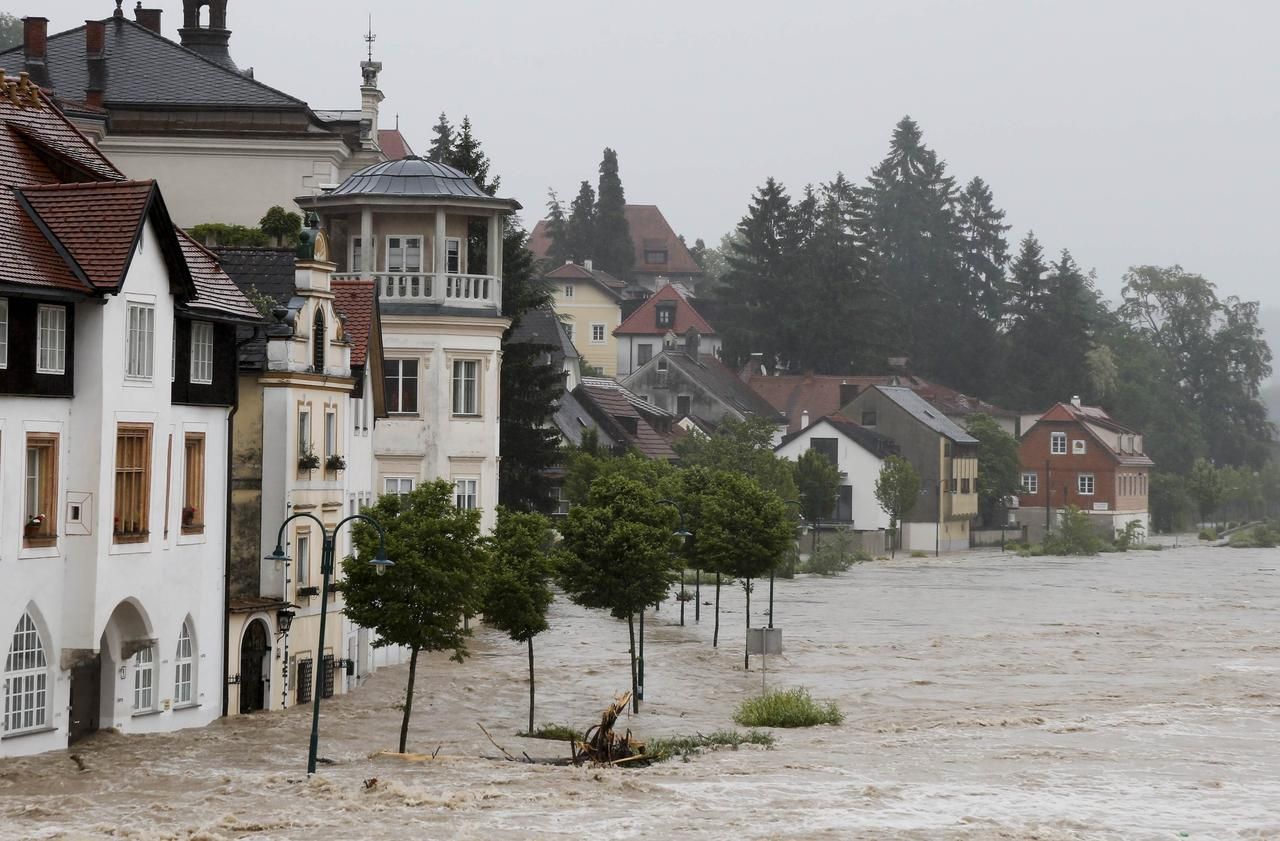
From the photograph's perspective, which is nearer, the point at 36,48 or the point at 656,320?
the point at 36,48

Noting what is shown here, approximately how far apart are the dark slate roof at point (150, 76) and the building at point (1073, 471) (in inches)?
3509

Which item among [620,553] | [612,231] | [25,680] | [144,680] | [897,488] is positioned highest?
[612,231]

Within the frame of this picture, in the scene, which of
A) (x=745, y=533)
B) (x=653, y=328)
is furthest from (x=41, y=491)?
(x=653, y=328)

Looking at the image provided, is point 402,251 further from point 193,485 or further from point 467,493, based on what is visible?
point 193,485

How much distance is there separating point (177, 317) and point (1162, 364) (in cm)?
15013

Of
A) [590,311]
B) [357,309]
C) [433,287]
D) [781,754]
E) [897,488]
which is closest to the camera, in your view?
[781,754]

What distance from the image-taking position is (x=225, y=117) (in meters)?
59.9

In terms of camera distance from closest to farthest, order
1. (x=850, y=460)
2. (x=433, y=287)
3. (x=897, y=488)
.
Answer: (x=433, y=287) < (x=897, y=488) < (x=850, y=460)

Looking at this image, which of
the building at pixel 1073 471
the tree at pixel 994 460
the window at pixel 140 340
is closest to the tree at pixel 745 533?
the window at pixel 140 340

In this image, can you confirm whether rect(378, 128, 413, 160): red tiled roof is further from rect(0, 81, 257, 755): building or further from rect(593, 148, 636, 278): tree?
rect(0, 81, 257, 755): building

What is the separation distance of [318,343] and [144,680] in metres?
9.80

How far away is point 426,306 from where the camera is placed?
2197 inches

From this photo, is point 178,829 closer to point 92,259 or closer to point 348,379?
point 92,259

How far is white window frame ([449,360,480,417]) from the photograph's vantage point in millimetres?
56531
